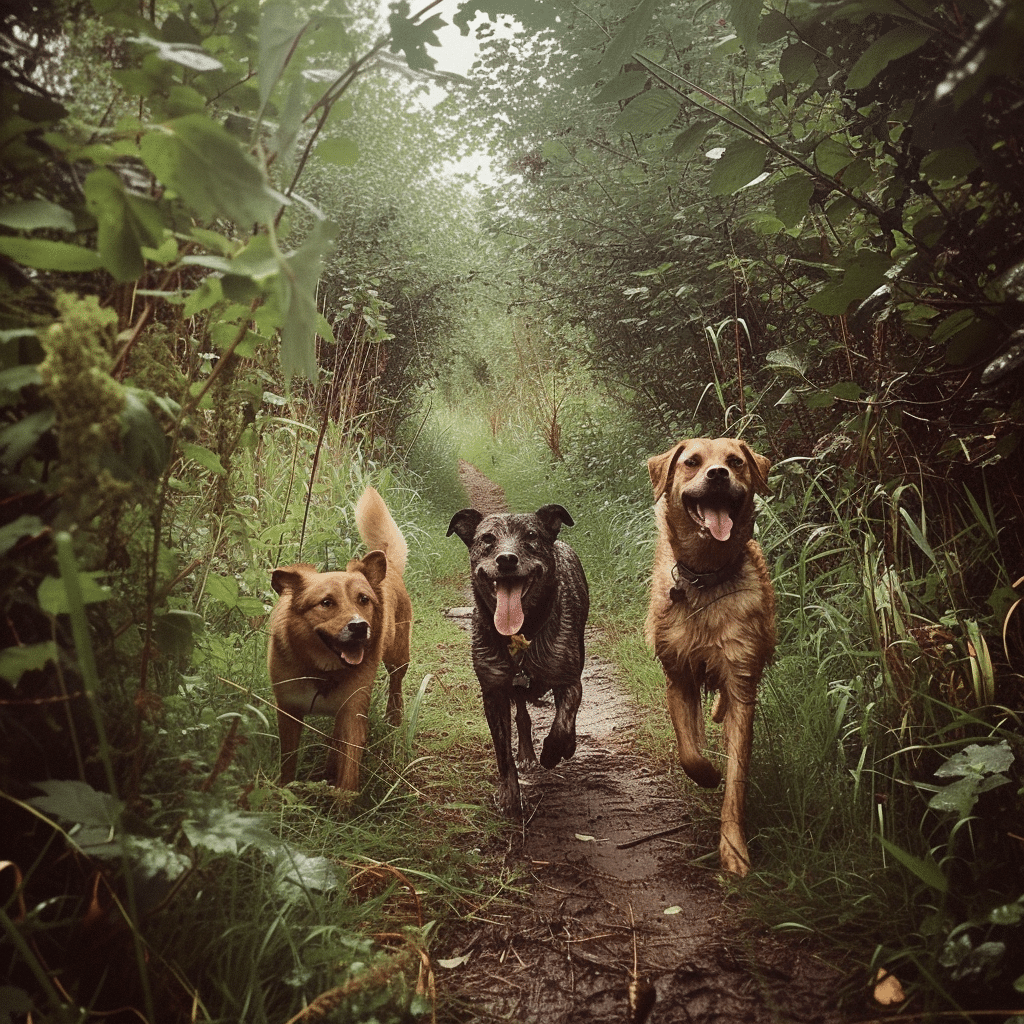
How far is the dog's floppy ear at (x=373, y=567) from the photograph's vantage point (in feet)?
11.0

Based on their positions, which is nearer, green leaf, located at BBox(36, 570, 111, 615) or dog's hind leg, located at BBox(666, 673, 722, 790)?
green leaf, located at BBox(36, 570, 111, 615)

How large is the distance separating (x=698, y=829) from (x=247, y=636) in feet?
6.94

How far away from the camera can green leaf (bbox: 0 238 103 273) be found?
45.1 inches

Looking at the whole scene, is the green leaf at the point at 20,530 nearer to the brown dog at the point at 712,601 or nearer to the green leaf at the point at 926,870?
the green leaf at the point at 926,870

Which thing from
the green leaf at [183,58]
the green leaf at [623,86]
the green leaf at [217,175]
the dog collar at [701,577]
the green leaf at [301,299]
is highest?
the green leaf at [623,86]

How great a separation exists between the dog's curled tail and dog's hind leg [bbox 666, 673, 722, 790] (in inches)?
66.3

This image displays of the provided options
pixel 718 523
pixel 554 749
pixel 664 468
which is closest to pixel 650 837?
pixel 554 749

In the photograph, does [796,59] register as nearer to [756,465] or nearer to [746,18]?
[746,18]

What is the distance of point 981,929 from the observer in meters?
1.84

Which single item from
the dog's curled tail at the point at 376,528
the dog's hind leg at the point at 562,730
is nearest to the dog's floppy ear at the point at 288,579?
the dog's curled tail at the point at 376,528

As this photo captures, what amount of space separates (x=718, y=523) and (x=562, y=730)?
1156 millimetres

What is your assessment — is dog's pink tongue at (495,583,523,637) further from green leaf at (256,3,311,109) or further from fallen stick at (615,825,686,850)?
green leaf at (256,3,311,109)

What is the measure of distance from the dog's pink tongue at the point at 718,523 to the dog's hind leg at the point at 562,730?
1050 millimetres

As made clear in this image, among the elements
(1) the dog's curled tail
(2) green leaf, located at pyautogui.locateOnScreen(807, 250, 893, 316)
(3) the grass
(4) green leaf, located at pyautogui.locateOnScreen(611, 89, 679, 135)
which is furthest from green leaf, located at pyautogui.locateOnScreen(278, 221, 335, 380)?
(1) the dog's curled tail
